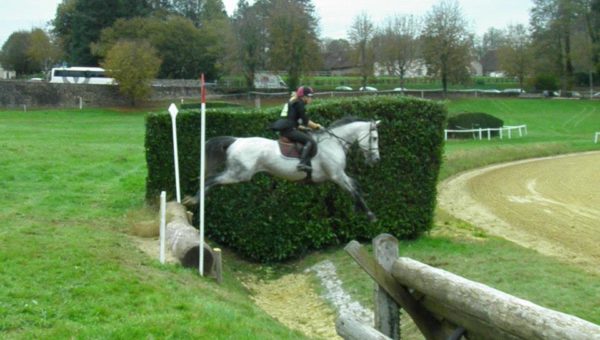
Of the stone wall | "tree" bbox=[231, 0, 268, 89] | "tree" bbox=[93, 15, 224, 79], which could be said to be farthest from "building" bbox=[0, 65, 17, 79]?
"tree" bbox=[231, 0, 268, 89]

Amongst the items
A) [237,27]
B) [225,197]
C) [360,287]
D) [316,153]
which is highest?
[237,27]

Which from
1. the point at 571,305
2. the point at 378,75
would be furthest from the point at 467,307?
the point at 378,75

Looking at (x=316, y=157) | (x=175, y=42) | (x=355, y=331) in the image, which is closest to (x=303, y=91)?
(x=316, y=157)

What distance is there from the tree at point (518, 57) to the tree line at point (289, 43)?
11cm

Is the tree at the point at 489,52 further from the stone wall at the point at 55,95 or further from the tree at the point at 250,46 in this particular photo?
the stone wall at the point at 55,95

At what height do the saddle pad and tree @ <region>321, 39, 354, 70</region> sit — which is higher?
tree @ <region>321, 39, 354, 70</region>

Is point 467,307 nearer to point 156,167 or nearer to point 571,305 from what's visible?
point 571,305

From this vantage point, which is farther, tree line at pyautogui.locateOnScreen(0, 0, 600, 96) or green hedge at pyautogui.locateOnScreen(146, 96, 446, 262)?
tree line at pyautogui.locateOnScreen(0, 0, 600, 96)

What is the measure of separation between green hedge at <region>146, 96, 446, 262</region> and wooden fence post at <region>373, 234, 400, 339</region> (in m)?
7.57

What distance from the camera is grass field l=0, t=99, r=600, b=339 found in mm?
7781

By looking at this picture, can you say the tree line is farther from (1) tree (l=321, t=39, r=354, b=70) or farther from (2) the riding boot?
(2) the riding boot

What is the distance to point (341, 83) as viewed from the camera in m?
84.2

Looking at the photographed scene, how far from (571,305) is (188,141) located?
28.5ft

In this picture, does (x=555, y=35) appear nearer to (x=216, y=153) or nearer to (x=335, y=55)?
(x=335, y=55)
